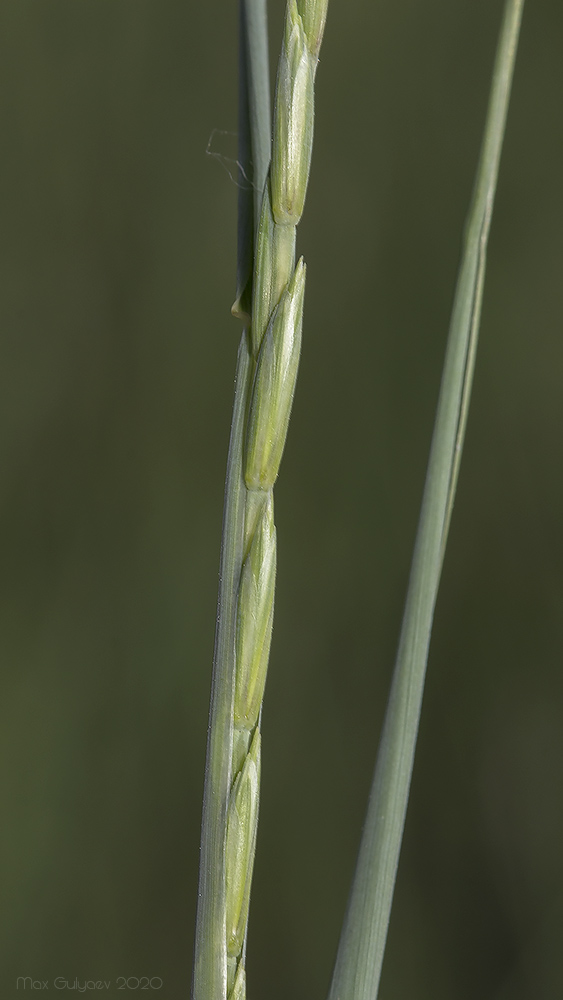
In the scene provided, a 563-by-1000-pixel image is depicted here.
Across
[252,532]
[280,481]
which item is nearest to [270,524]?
[252,532]

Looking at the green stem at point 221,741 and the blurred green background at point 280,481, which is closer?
the green stem at point 221,741

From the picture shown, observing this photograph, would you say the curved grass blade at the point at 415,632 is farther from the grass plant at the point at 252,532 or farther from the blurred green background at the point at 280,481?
the blurred green background at the point at 280,481

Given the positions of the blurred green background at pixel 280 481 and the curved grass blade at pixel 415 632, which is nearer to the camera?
the curved grass blade at pixel 415 632

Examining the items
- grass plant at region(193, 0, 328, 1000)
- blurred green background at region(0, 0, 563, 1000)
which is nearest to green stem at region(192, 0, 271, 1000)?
grass plant at region(193, 0, 328, 1000)

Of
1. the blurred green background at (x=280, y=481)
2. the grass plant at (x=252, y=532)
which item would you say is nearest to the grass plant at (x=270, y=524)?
the grass plant at (x=252, y=532)

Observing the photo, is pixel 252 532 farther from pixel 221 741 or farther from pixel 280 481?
pixel 280 481
